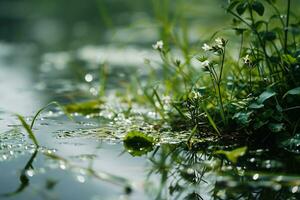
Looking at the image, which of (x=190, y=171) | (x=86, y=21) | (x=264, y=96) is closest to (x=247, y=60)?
(x=264, y=96)

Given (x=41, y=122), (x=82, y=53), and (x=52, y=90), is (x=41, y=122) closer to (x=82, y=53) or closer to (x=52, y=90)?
(x=52, y=90)

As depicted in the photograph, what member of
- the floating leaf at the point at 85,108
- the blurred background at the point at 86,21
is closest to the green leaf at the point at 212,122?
the floating leaf at the point at 85,108

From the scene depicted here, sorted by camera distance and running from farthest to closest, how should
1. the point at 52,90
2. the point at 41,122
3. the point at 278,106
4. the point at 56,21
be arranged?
the point at 56,21, the point at 52,90, the point at 41,122, the point at 278,106

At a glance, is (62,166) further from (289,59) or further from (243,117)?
(289,59)

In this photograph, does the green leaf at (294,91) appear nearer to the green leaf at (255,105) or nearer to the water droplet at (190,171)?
the green leaf at (255,105)

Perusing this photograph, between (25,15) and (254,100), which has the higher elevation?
(25,15)

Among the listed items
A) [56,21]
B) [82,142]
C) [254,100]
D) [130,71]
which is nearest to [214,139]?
[254,100]
